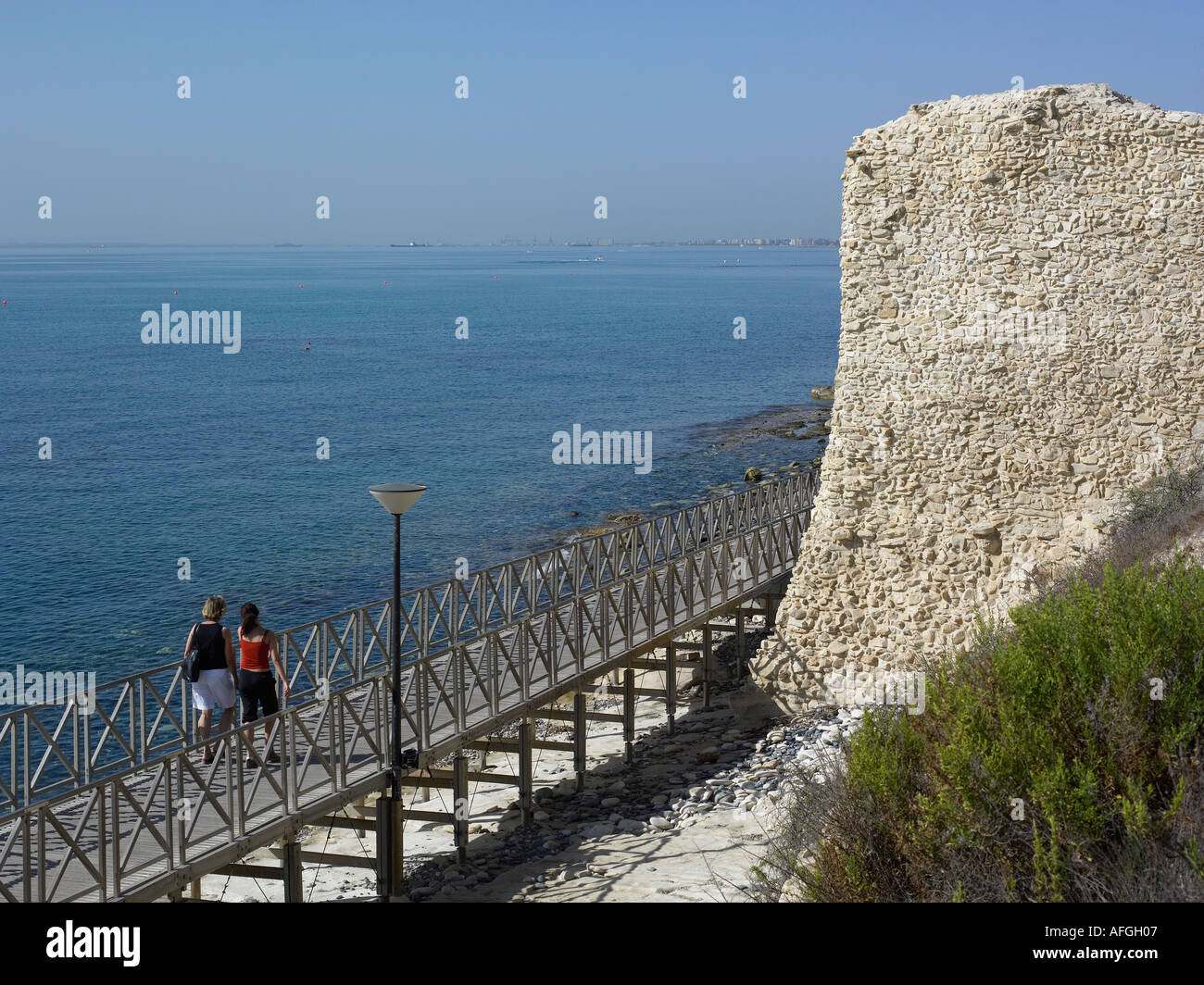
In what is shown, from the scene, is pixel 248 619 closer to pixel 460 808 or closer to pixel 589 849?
pixel 460 808

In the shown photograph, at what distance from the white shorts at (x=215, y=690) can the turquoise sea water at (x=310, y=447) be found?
12.3 meters

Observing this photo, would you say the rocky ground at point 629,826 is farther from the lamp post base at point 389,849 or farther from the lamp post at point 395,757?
the lamp post at point 395,757

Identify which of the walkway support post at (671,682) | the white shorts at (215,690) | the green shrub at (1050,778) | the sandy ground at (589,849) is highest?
the green shrub at (1050,778)

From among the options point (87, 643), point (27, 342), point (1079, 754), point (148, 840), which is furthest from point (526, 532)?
point (27, 342)

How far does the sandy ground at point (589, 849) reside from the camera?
11047mm

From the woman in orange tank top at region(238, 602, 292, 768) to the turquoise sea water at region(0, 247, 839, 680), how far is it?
40.1 ft

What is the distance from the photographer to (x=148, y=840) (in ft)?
30.4

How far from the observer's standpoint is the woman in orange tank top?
10.5 metres

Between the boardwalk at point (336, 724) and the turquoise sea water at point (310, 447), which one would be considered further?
the turquoise sea water at point (310, 447)

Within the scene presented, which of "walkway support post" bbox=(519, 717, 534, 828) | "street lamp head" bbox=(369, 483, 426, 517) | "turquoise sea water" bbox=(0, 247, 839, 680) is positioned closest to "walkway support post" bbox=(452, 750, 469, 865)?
"walkway support post" bbox=(519, 717, 534, 828)

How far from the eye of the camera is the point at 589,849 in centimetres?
1226

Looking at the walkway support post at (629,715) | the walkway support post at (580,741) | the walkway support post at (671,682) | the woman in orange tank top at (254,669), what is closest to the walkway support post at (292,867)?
the woman in orange tank top at (254,669)

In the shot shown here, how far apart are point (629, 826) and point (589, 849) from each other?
2.28 ft
